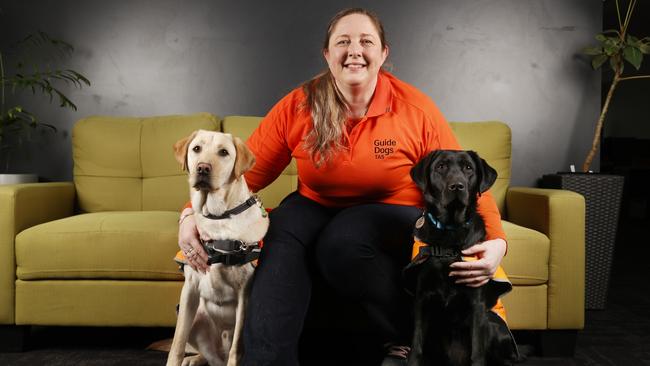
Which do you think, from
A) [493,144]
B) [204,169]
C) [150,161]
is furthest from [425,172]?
[150,161]

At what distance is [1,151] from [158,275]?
191 centimetres

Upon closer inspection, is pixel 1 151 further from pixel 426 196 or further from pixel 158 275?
pixel 426 196

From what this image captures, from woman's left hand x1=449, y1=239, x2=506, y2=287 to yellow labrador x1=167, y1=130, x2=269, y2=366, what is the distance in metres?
0.62

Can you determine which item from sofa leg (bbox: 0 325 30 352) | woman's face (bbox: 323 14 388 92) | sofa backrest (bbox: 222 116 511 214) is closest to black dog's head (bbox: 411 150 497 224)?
woman's face (bbox: 323 14 388 92)

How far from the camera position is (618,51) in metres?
3.06

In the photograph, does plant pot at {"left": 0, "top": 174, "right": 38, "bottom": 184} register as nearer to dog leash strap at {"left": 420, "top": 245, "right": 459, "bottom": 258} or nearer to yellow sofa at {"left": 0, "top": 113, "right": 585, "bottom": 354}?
yellow sofa at {"left": 0, "top": 113, "right": 585, "bottom": 354}

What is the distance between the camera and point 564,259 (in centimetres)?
213

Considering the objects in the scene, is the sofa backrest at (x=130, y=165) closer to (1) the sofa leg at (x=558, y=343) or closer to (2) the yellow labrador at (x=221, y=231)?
(2) the yellow labrador at (x=221, y=231)

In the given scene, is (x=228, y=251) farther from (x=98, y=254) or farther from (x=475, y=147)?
(x=475, y=147)

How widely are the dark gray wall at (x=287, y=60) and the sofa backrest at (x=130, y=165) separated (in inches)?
19.1

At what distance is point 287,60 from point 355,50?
64.9 inches

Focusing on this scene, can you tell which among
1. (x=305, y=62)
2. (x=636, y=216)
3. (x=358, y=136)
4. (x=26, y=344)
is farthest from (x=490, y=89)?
(x=636, y=216)

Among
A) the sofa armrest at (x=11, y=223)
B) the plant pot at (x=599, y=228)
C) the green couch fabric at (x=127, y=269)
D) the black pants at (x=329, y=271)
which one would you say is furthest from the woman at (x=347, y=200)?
the plant pot at (x=599, y=228)

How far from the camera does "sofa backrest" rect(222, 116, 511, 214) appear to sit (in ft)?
9.22
